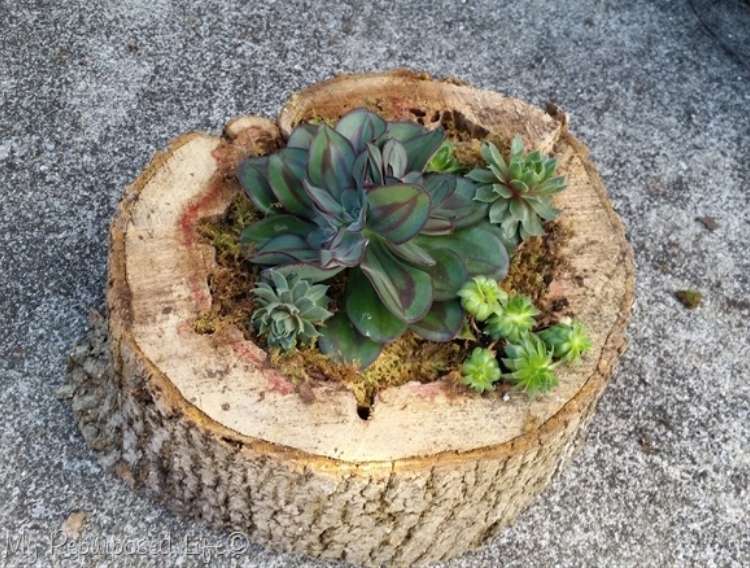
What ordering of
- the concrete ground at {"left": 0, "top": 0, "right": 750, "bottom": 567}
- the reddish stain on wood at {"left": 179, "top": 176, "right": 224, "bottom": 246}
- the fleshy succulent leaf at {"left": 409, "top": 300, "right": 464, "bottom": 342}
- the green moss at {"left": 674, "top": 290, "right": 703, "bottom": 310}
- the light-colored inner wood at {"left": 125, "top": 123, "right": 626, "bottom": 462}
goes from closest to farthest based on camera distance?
the light-colored inner wood at {"left": 125, "top": 123, "right": 626, "bottom": 462}, the fleshy succulent leaf at {"left": 409, "top": 300, "right": 464, "bottom": 342}, the reddish stain on wood at {"left": 179, "top": 176, "right": 224, "bottom": 246}, the concrete ground at {"left": 0, "top": 0, "right": 750, "bottom": 567}, the green moss at {"left": 674, "top": 290, "right": 703, "bottom": 310}

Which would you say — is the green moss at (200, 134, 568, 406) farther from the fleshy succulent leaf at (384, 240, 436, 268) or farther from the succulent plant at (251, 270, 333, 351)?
the fleshy succulent leaf at (384, 240, 436, 268)

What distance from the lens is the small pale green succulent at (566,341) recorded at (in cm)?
161

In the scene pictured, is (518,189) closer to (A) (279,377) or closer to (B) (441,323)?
(B) (441,323)

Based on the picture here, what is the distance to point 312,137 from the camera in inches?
70.1

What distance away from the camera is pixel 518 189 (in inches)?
68.1

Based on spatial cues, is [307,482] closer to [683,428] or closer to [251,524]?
[251,524]

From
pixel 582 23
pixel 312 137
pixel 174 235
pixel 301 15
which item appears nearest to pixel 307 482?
pixel 174 235

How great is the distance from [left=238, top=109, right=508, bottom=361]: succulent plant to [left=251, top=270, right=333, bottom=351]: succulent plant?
1.3 inches

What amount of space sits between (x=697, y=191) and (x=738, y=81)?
1.85 ft

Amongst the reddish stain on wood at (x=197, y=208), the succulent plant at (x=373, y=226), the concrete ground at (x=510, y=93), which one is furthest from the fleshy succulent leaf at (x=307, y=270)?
the concrete ground at (x=510, y=93)

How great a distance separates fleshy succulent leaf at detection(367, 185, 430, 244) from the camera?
1.54m

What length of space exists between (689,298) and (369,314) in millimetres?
1206

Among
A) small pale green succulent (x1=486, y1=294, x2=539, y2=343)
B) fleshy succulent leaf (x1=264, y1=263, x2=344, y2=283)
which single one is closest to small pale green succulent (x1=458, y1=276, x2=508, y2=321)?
small pale green succulent (x1=486, y1=294, x2=539, y2=343)

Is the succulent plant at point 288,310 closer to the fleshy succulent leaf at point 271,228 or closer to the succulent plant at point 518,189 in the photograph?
the fleshy succulent leaf at point 271,228
